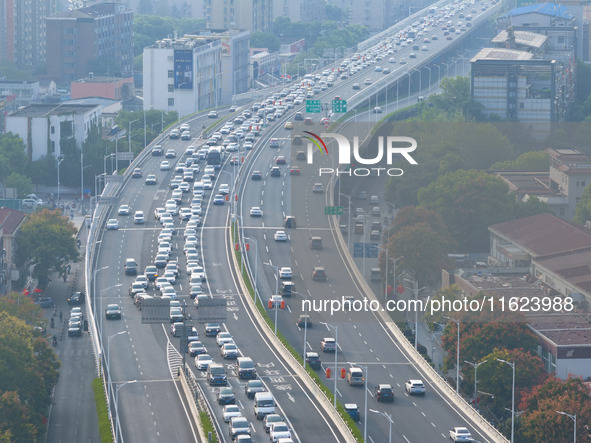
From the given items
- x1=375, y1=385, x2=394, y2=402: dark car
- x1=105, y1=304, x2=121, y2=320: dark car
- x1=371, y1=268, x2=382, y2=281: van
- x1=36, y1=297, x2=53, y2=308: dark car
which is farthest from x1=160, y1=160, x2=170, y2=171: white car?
x1=375, y1=385, x2=394, y2=402: dark car

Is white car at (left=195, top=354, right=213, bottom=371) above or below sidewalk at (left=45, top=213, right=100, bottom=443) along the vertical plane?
above

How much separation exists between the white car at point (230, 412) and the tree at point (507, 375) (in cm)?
1670

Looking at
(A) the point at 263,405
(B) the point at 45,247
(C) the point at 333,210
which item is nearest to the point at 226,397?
(A) the point at 263,405

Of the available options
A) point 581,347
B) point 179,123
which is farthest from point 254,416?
point 179,123

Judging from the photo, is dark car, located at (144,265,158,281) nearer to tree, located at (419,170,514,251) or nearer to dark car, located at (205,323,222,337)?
dark car, located at (205,323,222,337)

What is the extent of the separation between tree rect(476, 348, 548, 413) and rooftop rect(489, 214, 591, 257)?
87.1 feet

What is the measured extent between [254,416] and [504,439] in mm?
14012

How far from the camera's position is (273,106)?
7810 inches

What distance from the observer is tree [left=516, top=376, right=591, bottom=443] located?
84312mm

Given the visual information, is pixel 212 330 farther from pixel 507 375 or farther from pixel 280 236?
pixel 280 236

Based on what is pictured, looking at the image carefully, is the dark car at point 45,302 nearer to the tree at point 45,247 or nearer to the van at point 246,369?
the tree at point 45,247

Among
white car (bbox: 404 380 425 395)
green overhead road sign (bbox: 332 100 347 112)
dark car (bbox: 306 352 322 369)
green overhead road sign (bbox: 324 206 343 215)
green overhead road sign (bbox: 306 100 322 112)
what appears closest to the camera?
white car (bbox: 404 380 425 395)

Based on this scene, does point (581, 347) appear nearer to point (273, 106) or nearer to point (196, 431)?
point (196, 431)

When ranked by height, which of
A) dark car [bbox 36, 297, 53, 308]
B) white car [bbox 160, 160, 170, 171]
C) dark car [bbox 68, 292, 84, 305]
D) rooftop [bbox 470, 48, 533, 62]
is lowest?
dark car [bbox 36, 297, 53, 308]
